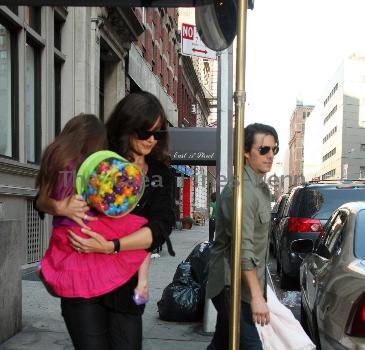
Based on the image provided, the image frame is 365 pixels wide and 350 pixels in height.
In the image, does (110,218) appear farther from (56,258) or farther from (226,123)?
(226,123)

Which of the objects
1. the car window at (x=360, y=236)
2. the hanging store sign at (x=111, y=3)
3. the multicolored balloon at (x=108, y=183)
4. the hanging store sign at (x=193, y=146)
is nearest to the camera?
the multicolored balloon at (x=108, y=183)

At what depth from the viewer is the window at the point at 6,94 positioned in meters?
9.72

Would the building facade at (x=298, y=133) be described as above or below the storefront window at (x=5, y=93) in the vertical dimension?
above

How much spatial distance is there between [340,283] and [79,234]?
6.34 feet

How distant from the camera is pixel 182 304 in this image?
Result: 595 cm

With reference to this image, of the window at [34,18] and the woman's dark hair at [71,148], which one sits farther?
the window at [34,18]

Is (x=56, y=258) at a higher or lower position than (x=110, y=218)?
lower

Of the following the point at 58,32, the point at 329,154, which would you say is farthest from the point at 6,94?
the point at 329,154

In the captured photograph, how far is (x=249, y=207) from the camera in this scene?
2.96 meters

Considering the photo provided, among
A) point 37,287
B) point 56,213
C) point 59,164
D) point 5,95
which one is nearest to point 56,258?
point 56,213

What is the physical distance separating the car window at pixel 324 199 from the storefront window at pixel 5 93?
5418 millimetres

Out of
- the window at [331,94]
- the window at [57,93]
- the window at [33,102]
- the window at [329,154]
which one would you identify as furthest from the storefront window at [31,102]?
the window at [331,94]

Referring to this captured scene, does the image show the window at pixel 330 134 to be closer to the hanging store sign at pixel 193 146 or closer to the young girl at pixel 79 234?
the hanging store sign at pixel 193 146

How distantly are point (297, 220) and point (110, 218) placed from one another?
6.75 m
